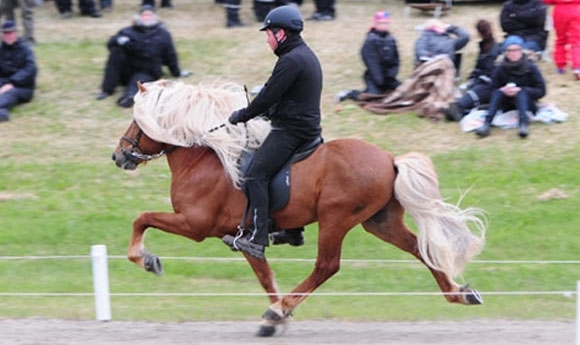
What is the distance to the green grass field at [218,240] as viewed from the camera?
1059 centimetres

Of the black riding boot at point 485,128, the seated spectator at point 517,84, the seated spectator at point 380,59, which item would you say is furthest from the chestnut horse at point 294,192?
the seated spectator at point 380,59

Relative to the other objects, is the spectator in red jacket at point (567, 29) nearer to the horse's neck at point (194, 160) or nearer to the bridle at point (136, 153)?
the horse's neck at point (194, 160)

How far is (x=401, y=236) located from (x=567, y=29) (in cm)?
799

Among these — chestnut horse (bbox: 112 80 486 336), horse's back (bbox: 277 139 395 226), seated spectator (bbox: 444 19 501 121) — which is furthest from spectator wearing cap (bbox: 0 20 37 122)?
horse's back (bbox: 277 139 395 226)

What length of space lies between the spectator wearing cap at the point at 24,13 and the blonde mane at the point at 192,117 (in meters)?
10.4

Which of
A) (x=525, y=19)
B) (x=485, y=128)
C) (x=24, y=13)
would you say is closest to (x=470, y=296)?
(x=485, y=128)

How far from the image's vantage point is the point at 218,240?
12828 millimetres

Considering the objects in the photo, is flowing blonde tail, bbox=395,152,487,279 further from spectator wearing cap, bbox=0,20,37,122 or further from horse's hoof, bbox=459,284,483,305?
spectator wearing cap, bbox=0,20,37,122

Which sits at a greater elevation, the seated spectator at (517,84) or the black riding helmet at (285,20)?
the black riding helmet at (285,20)

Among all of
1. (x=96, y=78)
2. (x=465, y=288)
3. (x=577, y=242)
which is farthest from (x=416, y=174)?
(x=96, y=78)

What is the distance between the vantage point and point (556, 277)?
11219 millimetres

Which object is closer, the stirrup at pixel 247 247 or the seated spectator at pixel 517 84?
the stirrup at pixel 247 247

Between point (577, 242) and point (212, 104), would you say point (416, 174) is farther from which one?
point (577, 242)

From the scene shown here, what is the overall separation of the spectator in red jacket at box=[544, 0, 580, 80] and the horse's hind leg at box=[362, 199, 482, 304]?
7757 mm
